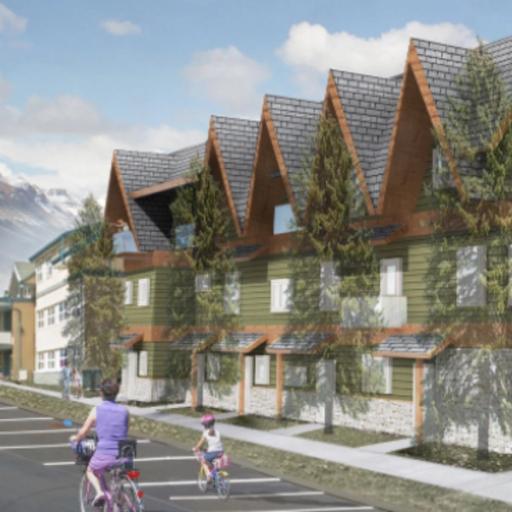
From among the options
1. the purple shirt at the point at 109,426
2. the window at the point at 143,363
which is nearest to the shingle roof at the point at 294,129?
the window at the point at 143,363

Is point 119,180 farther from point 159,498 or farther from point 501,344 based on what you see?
point 159,498

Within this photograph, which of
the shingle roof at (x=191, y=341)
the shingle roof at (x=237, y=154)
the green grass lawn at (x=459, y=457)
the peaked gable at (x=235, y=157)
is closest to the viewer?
the green grass lawn at (x=459, y=457)

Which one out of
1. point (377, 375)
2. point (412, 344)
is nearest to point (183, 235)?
point (377, 375)

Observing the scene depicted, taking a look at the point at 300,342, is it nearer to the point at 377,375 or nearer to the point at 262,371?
the point at 377,375

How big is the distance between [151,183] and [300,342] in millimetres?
15438

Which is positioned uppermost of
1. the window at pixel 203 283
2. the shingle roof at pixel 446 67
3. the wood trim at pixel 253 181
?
the shingle roof at pixel 446 67

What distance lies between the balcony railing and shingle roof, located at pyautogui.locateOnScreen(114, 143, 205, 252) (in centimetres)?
1497

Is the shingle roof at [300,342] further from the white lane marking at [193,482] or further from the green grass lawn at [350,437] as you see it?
the white lane marking at [193,482]

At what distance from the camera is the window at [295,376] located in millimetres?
34338

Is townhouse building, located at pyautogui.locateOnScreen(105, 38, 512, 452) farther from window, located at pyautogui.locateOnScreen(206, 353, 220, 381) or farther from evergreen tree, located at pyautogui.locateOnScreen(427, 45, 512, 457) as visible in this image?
evergreen tree, located at pyautogui.locateOnScreen(427, 45, 512, 457)

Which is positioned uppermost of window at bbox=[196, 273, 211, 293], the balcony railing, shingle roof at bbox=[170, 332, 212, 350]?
window at bbox=[196, 273, 211, 293]

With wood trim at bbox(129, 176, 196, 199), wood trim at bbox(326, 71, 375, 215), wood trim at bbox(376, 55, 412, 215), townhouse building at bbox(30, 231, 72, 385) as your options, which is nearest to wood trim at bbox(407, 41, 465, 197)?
wood trim at bbox(376, 55, 412, 215)

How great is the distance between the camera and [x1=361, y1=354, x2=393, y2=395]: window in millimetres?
30281

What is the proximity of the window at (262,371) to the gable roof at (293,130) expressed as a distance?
8006 millimetres
